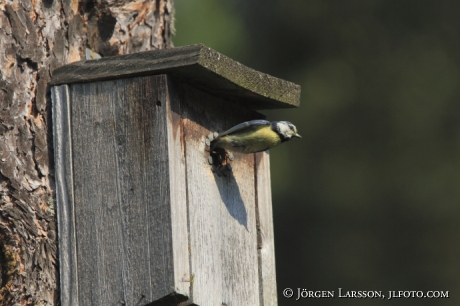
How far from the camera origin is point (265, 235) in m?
3.60

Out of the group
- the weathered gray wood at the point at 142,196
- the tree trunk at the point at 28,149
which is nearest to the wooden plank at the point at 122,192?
the weathered gray wood at the point at 142,196

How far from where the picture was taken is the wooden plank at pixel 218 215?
10.0 feet

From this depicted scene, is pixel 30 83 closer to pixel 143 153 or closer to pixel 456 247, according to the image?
pixel 143 153

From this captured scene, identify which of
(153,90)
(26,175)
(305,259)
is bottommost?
(305,259)

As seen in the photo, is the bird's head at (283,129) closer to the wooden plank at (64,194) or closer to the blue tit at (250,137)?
the blue tit at (250,137)

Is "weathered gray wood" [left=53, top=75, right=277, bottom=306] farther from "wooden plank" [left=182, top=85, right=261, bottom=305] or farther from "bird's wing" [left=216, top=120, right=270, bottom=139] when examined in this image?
"bird's wing" [left=216, top=120, right=270, bottom=139]

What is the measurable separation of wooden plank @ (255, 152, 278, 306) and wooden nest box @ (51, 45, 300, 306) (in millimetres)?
302

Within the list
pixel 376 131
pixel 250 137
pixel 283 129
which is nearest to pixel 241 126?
pixel 250 137

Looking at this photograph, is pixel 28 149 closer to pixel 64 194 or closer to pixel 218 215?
pixel 64 194

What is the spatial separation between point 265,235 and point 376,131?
5.10 metres

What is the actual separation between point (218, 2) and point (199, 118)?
626 cm

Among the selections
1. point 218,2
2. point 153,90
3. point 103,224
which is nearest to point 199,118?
point 153,90

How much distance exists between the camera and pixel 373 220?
854 cm

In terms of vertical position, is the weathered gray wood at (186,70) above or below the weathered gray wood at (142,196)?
above
